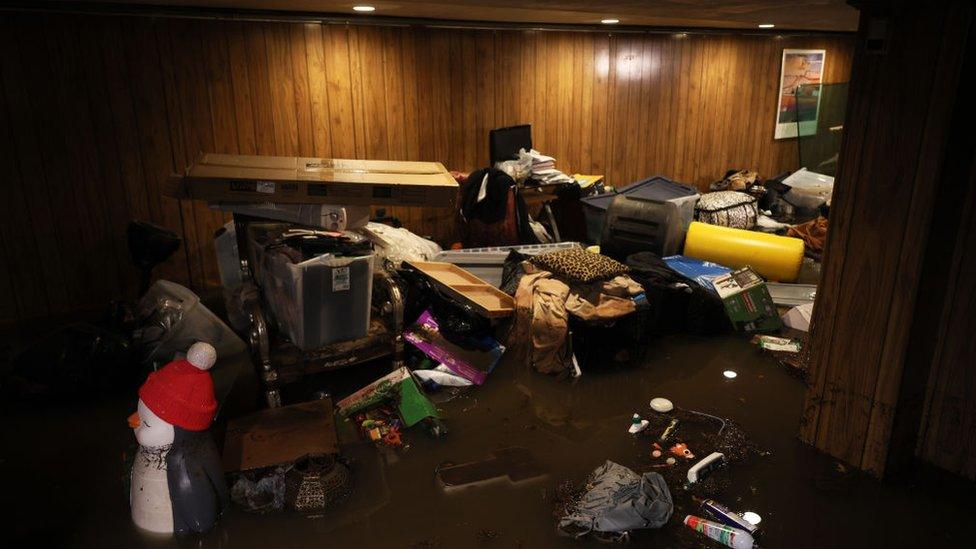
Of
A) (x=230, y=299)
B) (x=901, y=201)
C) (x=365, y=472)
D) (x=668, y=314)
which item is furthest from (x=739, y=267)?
(x=230, y=299)

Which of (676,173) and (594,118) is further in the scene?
(676,173)

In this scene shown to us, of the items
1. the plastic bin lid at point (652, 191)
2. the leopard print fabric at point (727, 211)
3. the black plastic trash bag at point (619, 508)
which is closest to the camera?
the black plastic trash bag at point (619, 508)

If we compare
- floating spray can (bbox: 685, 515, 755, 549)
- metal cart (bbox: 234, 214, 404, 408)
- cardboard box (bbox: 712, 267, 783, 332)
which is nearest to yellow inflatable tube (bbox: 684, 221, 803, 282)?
cardboard box (bbox: 712, 267, 783, 332)

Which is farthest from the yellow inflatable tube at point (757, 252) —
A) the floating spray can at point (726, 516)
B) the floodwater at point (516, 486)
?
the floating spray can at point (726, 516)

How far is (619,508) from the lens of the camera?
8.29 ft

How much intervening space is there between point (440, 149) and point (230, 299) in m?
2.50

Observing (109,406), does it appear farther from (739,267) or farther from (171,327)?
(739,267)

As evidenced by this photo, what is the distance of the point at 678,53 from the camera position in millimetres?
7180

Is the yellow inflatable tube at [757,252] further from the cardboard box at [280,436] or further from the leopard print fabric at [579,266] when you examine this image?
the cardboard box at [280,436]

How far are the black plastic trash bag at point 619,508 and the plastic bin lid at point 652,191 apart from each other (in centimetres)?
312

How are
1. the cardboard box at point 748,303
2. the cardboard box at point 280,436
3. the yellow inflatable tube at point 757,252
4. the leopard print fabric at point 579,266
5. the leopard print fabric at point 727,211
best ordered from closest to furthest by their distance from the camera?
the cardboard box at point 280,436, the leopard print fabric at point 579,266, the cardboard box at point 748,303, the yellow inflatable tube at point 757,252, the leopard print fabric at point 727,211

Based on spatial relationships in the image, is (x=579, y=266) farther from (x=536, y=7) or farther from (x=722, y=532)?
(x=722, y=532)

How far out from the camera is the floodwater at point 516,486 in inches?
99.7

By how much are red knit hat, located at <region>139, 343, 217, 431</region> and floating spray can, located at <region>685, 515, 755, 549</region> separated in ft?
6.32
